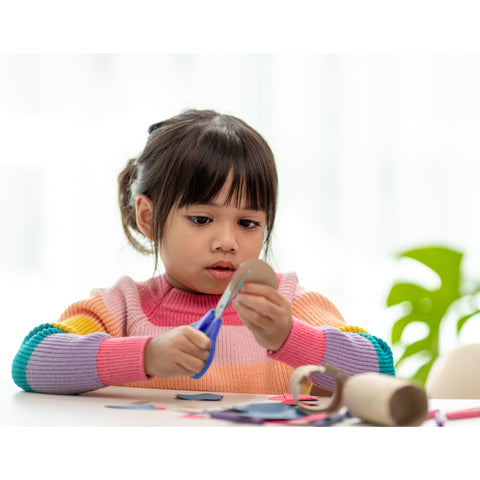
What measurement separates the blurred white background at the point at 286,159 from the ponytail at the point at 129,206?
106 centimetres

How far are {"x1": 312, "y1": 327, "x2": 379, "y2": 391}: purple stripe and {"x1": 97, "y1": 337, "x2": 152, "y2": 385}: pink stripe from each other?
0.25m

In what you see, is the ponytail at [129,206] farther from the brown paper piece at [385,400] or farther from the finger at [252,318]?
the brown paper piece at [385,400]

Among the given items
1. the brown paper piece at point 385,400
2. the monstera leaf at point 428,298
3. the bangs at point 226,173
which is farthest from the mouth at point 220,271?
the monstera leaf at point 428,298

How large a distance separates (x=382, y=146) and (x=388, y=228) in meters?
0.35

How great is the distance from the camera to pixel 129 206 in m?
1.30

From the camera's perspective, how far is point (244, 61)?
260cm

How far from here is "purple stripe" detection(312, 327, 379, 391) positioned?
0.91m

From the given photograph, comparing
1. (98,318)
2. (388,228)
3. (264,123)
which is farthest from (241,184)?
(388,228)

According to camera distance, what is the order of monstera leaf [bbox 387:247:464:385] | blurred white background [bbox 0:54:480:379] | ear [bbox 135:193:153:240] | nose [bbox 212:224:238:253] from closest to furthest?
nose [bbox 212:224:238:253]
ear [bbox 135:193:153:240]
monstera leaf [bbox 387:247:464:385]
blurred white background [bbox 0:54:480:379]

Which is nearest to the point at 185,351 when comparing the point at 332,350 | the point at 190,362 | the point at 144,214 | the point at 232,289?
the point at 190,362

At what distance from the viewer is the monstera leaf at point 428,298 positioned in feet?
6.96

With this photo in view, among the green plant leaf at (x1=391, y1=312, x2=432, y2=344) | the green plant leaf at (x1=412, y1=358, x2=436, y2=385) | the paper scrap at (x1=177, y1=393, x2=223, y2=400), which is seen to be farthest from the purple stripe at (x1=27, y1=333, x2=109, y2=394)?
the green plant leaf at (x1=412, y1=358, x2=436, y2=385)

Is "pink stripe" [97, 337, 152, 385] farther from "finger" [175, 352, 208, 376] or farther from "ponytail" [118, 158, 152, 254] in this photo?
"ponytail" [118, 158, 152, 254]

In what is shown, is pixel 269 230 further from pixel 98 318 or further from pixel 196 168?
pixel 98 318
